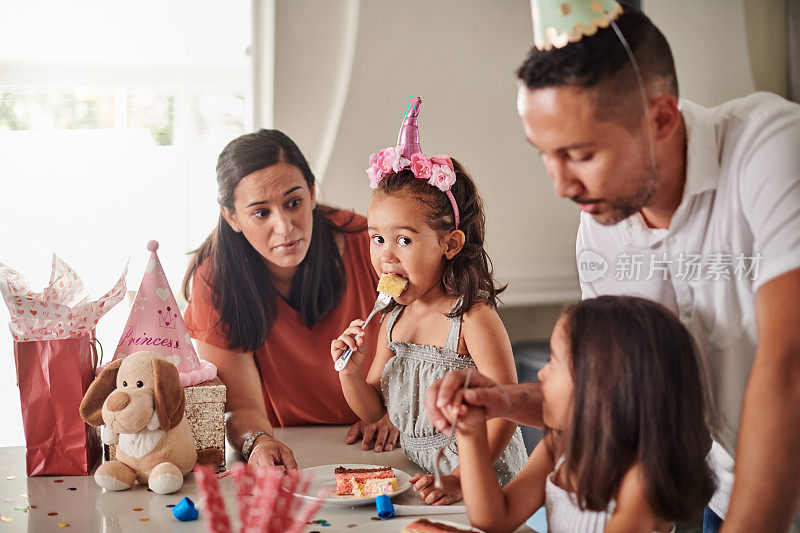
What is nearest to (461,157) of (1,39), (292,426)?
(292,426)

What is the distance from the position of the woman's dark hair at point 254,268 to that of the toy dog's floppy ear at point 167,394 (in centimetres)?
41

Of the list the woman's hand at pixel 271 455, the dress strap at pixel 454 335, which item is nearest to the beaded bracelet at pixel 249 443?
the woman's hand at pixel 271 455

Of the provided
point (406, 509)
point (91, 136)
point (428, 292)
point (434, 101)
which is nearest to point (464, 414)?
point (406, 509)

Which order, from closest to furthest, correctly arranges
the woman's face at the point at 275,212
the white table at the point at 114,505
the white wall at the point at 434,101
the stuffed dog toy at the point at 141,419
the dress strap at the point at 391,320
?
the white table at the point at 114,505
the stuffed dog toy at the point at 141,419
the dress strap at the point at 391,320
the woman's face at the point at 275,212
the white wall at the point at 434,101

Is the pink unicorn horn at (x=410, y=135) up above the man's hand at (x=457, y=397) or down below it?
above

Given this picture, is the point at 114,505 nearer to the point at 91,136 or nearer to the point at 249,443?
the point at 249,443

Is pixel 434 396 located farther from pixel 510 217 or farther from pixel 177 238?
pixel 177 238

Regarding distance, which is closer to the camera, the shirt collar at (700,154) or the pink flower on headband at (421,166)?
the shirt collar at (700,154)

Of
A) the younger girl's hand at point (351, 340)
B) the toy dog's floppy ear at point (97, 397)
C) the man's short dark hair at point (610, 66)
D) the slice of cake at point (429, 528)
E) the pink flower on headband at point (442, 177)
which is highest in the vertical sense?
the man's short dark hair at point (610, 66)

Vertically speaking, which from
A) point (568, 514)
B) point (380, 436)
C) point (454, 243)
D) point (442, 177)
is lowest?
point (380, 436)

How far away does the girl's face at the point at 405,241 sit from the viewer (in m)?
1.27

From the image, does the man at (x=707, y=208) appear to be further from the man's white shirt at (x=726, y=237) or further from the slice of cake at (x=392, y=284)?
the slice of cake at (x=392, y=284)

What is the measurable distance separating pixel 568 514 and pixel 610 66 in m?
0.52

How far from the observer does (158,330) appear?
4.27 feet
